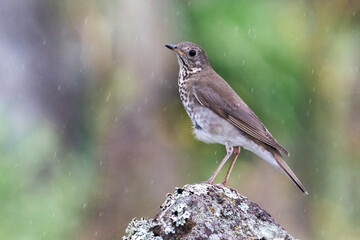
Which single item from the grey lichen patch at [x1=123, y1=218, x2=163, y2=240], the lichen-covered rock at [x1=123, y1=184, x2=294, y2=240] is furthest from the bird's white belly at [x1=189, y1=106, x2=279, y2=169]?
the grey lichen patch at [x1=123, y1=218, x2=163, y2=240]

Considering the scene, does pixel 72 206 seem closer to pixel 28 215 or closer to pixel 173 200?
pixel 28 215

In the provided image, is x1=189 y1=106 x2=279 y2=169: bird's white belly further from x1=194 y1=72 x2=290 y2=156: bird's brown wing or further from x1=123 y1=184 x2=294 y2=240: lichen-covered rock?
x1=123 y1=184 x2=294 y2=240: lichen-covered rock

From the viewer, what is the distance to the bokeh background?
326 inches

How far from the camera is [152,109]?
895 centimetres

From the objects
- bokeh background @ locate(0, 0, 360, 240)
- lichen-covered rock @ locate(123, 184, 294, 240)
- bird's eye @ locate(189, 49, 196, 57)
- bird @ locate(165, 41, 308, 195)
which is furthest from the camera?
bokeh background @ locate(0, 0, 360, 240)

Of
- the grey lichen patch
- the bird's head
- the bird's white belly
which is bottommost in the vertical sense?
the grey lichen patch

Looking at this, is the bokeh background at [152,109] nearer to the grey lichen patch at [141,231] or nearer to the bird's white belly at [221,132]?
the bird's white belly at [221,132]

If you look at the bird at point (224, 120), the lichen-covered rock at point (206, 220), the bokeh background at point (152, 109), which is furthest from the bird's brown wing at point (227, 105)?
the bokeh background at point (152, 109)

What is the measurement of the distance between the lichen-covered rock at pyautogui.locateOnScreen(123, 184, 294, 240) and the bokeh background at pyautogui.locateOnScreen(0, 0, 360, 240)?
3935 millimetres

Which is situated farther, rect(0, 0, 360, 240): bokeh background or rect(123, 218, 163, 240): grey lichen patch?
rect(0, 0, 360, 240): bokeh background

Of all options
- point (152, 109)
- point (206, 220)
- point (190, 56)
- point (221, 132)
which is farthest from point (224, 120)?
point (152, 109)

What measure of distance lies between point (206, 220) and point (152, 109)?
5306 mm

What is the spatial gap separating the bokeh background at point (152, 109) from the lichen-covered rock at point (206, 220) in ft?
A: 12.9

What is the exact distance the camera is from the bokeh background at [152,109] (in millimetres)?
8273
